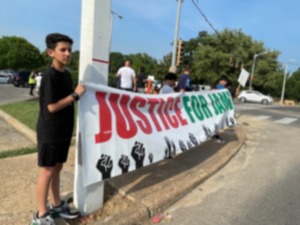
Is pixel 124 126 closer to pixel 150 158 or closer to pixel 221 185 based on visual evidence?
pixel 150 158

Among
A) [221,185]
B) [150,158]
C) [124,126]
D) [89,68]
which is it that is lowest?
[221,185]

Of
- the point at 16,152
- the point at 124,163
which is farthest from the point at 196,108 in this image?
the point at 16,152

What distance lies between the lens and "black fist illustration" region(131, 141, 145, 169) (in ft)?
14.2

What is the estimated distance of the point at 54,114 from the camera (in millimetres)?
3043

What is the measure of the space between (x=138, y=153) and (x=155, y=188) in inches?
24.3

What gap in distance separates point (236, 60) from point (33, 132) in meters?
53.1

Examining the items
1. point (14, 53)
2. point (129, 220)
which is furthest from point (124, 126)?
point (14, 53)

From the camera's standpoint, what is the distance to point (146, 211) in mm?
4016

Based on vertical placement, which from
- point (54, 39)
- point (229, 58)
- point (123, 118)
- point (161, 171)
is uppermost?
point (229, 58)

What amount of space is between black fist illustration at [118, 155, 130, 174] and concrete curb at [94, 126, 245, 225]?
41cm

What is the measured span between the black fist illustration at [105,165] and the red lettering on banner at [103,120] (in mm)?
208

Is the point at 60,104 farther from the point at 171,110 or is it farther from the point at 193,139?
the point at 193,139

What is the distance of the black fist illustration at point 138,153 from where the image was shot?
4.33 meters

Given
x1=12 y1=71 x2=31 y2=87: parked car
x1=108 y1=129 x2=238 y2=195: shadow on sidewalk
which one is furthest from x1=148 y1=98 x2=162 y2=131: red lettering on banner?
x1=12 y1=71 x2=31 y2=87: parked car
